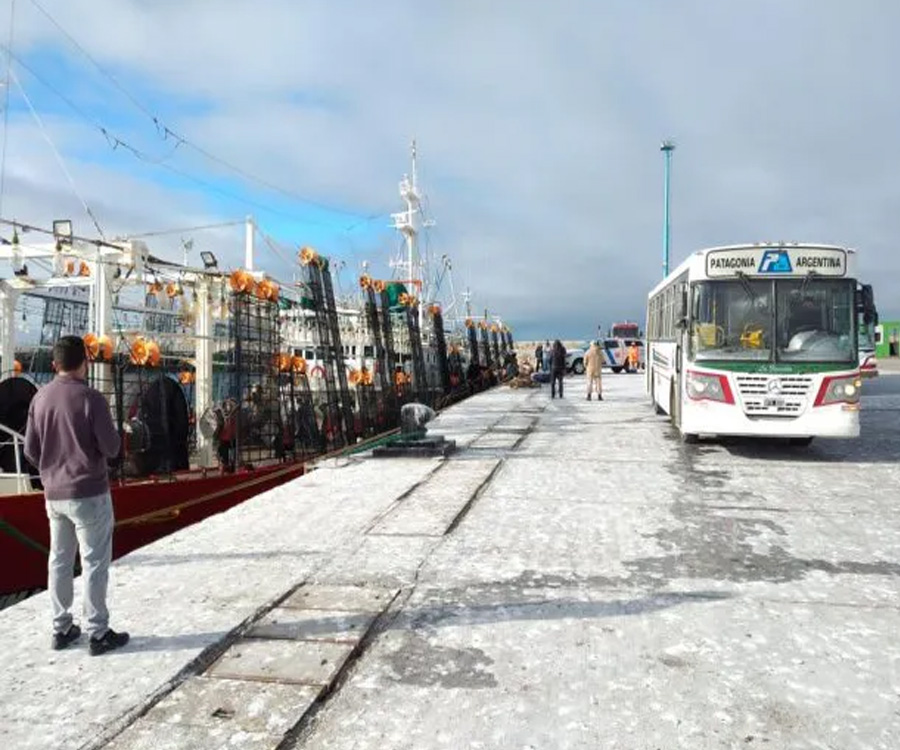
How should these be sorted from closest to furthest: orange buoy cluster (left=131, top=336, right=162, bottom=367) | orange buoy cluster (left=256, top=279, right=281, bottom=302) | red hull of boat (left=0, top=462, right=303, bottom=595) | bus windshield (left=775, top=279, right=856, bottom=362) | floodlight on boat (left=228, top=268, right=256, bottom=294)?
red hull of boat (left=0, top=462, right=303, bottom=595) → orange buoy cluster (left=131, top=336, right=162, bottom=367) → bus windshield (left=775, top=279, right=856, bottom=362) → floodlight on boat (left=228, top=268, right=256, bottom=294) → orange buoy cluster (left=256, top=279, right=281, bottom=302)

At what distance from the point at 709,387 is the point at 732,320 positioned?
3.37 feet

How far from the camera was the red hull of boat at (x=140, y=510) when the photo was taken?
354 inches

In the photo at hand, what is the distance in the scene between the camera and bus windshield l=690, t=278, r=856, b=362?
437 inches

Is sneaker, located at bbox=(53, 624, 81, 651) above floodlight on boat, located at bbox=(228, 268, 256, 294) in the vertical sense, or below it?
below

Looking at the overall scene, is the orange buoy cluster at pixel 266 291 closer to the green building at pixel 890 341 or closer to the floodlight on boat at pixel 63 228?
the floodlight on boat at pixel 63 228

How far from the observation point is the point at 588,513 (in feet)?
25.2

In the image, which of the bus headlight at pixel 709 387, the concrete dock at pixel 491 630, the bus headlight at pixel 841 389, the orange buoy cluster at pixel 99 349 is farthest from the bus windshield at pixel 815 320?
the orange buoy cluster at pixel 99 349

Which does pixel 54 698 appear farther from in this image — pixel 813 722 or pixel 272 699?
Answer: pixel 813 722

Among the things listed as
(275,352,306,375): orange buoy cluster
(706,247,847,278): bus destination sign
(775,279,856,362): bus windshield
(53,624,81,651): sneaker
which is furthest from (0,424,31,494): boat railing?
(775,279,856,362): bus windshield

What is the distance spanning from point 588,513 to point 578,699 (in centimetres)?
404

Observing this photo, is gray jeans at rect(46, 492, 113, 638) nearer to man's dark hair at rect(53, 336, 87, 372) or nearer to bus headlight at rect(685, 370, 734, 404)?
man's dark hair at rect(53, 336, 87, 372)

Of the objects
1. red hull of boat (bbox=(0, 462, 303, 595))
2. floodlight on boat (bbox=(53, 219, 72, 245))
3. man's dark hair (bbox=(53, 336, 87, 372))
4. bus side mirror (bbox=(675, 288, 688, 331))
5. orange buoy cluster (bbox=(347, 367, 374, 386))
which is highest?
floodlight on boat (bbox=(53, 219, 72, 245))

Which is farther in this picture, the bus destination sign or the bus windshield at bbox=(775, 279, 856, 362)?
the bus destination sign

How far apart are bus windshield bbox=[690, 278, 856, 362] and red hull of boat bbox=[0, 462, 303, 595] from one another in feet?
21.0
